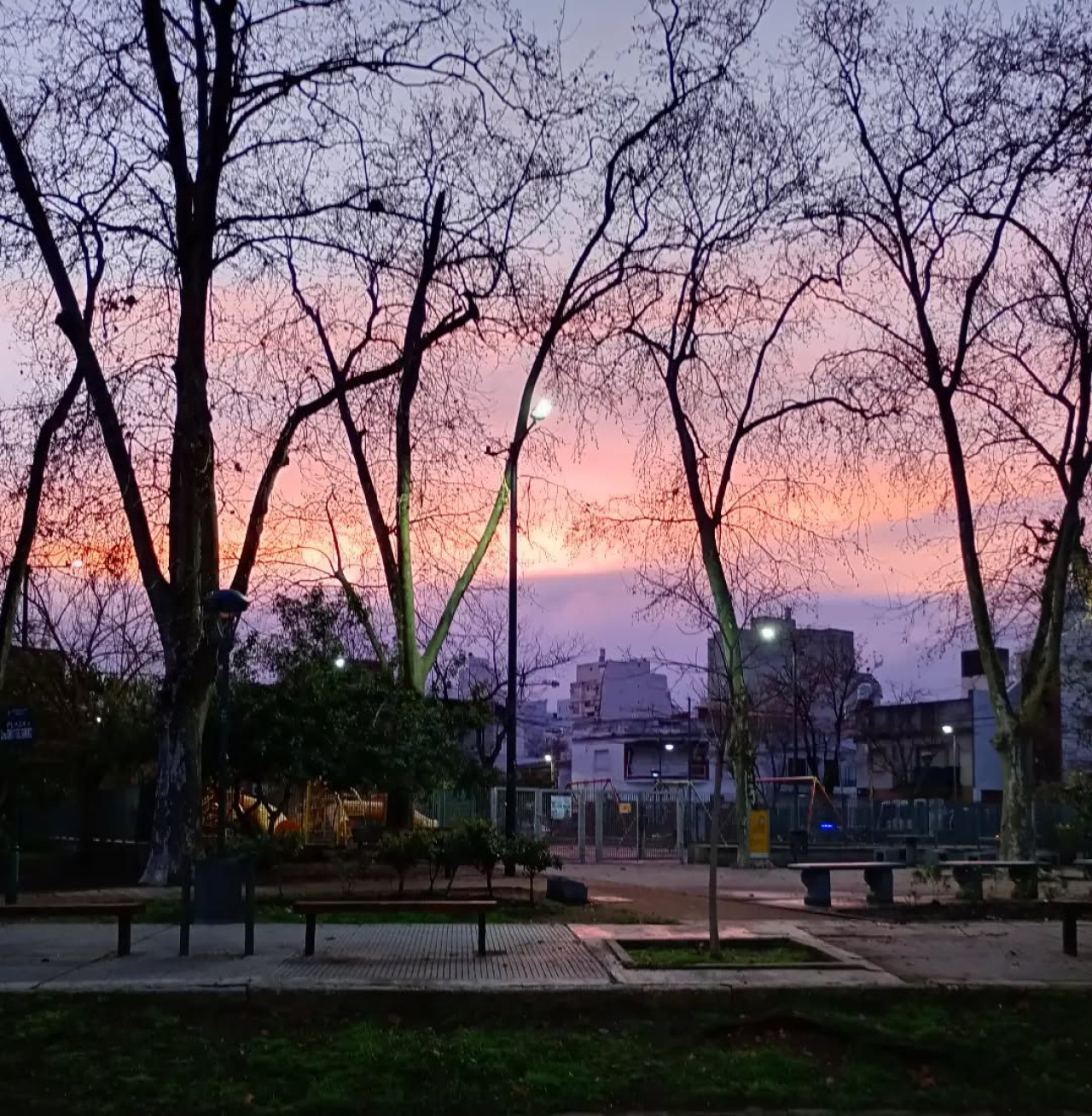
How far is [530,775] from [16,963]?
5130cm

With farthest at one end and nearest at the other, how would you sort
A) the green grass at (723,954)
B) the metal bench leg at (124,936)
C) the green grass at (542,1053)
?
the metal bench leg at (124,936)
the green grass at (723,954)
the green grass at (542,1053)

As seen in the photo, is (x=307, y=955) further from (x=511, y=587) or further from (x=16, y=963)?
(x=511, y=587)

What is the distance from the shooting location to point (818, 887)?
1919 centimetres

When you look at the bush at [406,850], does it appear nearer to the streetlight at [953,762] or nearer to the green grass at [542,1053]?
the green grass at [542,1053]

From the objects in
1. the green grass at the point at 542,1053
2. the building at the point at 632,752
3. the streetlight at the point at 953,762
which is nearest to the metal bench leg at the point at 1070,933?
the green grass at the point at 542,1053

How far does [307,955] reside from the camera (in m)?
12.6

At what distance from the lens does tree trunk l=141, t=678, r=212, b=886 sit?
20.7 m

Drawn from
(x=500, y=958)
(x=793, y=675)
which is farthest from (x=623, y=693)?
(x=500, y=958)

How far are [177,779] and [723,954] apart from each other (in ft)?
35.2

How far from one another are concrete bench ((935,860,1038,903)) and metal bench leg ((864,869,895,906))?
701 mm

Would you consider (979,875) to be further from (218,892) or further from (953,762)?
A: (953,762)

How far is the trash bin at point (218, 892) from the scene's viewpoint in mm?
14039

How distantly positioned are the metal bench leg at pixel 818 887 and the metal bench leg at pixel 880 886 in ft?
2.02

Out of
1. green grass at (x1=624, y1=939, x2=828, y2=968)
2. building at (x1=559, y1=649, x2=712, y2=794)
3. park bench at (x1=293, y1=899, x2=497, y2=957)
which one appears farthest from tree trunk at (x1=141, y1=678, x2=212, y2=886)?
building at (x1=559, y1=649, x2=712, y2=794)
